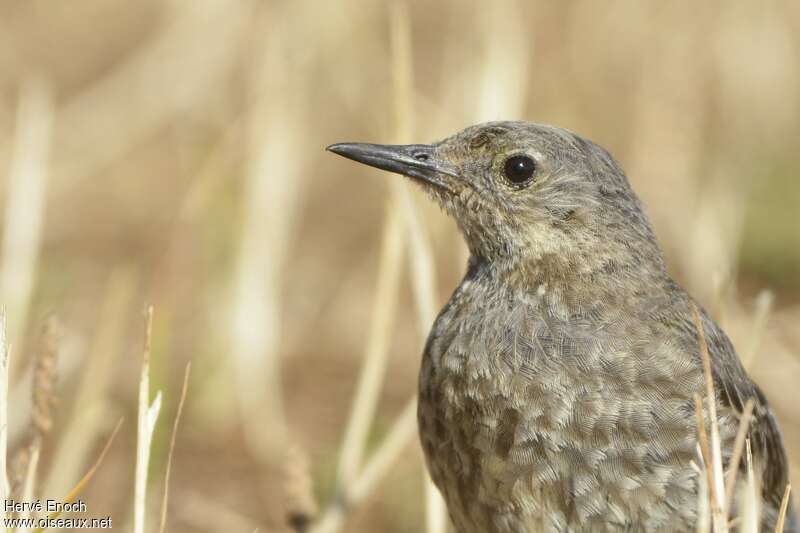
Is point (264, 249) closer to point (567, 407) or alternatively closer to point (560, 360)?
point (560, 360)

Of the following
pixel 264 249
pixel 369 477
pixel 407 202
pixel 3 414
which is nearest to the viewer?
pixel 3 414

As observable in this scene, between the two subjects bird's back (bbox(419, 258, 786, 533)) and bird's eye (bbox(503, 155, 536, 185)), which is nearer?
bird's back (bbox(419, 258, 786, 533))

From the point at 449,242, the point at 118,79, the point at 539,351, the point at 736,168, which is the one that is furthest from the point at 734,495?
the point at 118,79

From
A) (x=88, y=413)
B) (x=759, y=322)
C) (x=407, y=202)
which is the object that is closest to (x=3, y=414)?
(x=88, y=413)

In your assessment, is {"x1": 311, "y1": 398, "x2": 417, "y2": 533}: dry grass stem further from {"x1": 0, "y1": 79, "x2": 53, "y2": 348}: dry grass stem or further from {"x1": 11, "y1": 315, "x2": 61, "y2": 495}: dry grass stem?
{"x1": 0, "y1": 79, "x2": 53, "y2": 348}: dry grass stem

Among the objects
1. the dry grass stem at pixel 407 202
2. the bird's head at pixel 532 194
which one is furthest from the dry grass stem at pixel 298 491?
the bird's head at pixel 532 194

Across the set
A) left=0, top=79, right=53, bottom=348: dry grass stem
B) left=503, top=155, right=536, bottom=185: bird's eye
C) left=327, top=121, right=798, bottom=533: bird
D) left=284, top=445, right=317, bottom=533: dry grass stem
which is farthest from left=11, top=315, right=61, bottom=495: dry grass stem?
left=0, top=79, right=53, bottom=348: dry grass stem

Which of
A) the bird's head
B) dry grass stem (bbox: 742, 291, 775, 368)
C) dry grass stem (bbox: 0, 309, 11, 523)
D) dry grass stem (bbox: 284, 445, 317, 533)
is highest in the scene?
the bird's head

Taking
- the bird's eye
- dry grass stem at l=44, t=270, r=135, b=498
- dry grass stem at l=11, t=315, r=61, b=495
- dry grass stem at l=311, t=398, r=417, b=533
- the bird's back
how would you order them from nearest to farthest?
1. dry grass stem at l=11, t=315, r=61, b=495
2. the bird's back
3. the bird's eye
4. dry grass stem at l=44, t=270, r=135, b=498
5. dry grass stem at l=311, t=398, r=417, b=533
